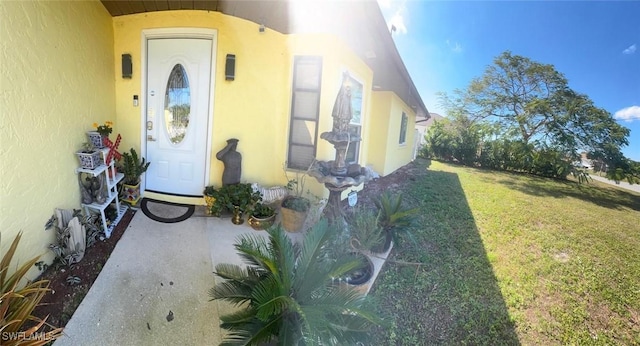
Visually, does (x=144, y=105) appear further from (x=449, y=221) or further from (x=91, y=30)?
(x=449, y=221)

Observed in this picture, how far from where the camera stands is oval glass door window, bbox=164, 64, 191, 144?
11.3 feet

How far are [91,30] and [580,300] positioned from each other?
6.62m

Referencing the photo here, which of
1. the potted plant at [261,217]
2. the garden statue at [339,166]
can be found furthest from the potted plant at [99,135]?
→ the garden statue at [339,166]

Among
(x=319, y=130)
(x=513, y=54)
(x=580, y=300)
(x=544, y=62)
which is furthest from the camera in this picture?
(x=513, y=54)

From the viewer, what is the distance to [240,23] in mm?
3293

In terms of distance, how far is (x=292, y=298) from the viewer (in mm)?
1361

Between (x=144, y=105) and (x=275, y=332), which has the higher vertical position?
(x=144, y=105)

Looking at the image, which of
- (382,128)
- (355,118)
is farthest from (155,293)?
(382,128)

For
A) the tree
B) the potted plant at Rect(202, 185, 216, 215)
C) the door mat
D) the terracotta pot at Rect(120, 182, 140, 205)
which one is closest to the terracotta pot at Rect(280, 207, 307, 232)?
the potted plant at Rect(202, 185, 216, 215)

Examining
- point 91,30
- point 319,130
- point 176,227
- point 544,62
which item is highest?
point 544,62

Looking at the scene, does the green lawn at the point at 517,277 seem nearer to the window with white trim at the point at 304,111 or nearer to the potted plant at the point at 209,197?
the window with white trim at the point at 304,111

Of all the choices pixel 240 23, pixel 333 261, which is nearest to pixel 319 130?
pixel 240 23

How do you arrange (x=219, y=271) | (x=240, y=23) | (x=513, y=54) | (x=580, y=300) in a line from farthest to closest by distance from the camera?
(x=513, y=54), (x=240, y=23), (x=580, y=300), (x=219, y=271)

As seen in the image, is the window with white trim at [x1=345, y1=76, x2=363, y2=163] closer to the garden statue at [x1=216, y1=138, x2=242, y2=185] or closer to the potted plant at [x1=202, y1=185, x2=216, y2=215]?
the garden statue at [x1=216, y1=138, x2=242, y2=185]
